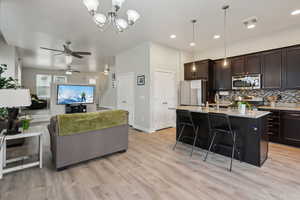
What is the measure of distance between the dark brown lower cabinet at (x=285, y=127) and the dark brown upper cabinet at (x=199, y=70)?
223 centimetres

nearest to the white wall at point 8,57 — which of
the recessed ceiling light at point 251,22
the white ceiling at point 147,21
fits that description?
the white ceiling at point 147,21

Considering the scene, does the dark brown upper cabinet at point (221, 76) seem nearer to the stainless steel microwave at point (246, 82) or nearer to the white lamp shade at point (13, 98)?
the stainless steel microwave at point (246, 82)

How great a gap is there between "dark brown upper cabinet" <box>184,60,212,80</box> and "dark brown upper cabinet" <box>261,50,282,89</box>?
1.53 meters

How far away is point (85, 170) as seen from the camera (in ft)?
8.21

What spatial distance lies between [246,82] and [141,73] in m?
3.35

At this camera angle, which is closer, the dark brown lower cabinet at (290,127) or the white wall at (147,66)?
the dark brown lower cabinet at (290,127)

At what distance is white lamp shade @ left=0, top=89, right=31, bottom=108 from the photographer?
7.25ft

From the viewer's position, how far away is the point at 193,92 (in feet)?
17.1

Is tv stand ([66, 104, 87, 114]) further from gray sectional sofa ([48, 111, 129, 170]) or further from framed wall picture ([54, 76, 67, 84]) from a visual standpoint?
framed wall picture ([54, 76, 67, 84])

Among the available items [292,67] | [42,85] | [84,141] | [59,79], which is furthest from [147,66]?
[42,85]

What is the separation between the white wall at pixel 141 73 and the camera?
4.91 meters

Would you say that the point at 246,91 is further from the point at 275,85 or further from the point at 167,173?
the point at 167,173

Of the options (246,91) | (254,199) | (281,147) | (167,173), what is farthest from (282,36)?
(167,173)

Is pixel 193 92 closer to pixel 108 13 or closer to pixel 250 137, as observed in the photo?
pixel 250 137
